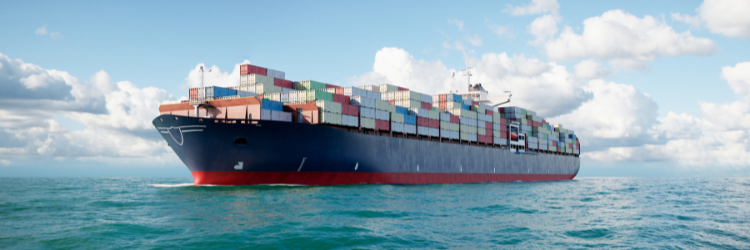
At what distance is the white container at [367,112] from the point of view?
39.3 m

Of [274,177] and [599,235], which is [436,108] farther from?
[599,235]

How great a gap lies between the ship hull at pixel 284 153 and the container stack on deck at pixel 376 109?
1.56 meters

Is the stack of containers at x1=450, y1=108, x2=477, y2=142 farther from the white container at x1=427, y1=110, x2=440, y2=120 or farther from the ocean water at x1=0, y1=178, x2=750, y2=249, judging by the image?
the ocean water at x1=0, y1=178, x2=750, y2=249

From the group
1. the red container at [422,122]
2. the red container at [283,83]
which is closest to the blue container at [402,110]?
the red container at [422,122]

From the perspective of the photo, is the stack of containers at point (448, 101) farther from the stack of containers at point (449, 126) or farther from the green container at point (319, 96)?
the green container at point (319, 96)

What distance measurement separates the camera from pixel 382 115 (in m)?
41.5

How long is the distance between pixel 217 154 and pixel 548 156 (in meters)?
55.0

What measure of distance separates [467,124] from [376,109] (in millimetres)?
16750

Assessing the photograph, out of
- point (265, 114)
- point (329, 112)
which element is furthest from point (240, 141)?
→ point (329, 112)

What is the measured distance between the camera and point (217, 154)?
32.2 metres

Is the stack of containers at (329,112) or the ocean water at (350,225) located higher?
the stack of containers at (329,112)

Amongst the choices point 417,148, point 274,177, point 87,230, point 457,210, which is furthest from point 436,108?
point 87,230

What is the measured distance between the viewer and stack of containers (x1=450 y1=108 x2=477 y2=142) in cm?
5328

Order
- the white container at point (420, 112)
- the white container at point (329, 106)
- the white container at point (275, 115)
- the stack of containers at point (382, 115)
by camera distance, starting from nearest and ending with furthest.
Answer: the white container at point (275, 115) → the white container at point (329, 106) → the stack of containers at point (382, 115) → the white container at point (420, 112)
